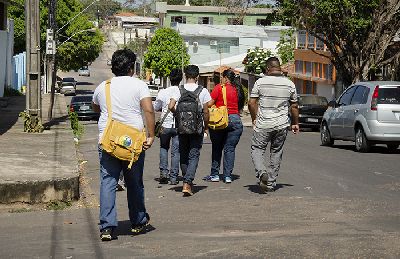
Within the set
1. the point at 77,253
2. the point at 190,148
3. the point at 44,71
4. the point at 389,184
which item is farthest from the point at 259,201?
the point at 44,71

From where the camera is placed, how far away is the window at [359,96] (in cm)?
2052

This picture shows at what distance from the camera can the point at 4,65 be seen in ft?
129

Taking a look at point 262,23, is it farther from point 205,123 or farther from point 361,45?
point 205,123

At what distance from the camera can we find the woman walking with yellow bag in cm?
1372

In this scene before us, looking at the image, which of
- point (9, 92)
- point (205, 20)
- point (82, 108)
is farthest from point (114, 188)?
point (205, 20)

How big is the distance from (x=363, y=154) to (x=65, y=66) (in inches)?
2625

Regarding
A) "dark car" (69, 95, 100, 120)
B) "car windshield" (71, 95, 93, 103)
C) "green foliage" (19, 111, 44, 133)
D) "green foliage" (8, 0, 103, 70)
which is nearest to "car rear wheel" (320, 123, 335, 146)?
"green foliage" (19, 111, 44, 133)

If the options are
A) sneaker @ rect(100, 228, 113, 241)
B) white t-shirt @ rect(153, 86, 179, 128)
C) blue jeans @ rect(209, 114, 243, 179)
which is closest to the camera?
sneaker @ rect(100, 228, 113, 241)

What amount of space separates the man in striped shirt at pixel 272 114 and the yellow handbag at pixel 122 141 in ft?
12.5

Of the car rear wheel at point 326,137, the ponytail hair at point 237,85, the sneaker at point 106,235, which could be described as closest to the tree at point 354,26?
the car rear wheel at point 326,137

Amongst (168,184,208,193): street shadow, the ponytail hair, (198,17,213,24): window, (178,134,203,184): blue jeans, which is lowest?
(168,184,208,193): street shadow

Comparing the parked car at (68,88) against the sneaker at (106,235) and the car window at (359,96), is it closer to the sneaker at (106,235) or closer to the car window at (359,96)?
the car window at (359,96)

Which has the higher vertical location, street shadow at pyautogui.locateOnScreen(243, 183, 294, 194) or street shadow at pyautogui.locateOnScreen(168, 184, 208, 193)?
street shadow at pyautogui.locateOnScreen(243, 183, 294, 194)

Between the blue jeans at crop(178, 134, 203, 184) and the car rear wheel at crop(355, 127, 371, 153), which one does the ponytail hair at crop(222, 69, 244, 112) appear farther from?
the car rear wheel at crop(355, 127, 371, 153)
